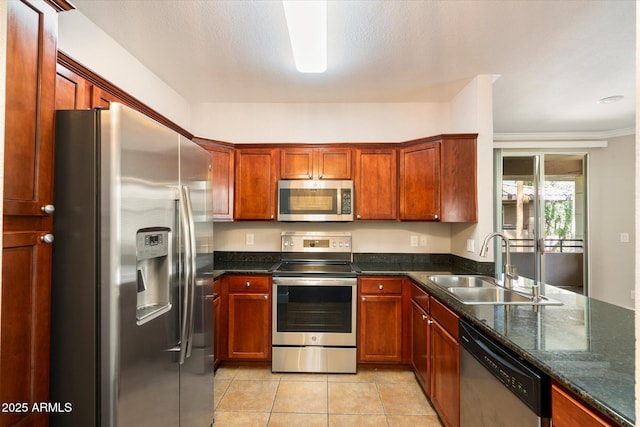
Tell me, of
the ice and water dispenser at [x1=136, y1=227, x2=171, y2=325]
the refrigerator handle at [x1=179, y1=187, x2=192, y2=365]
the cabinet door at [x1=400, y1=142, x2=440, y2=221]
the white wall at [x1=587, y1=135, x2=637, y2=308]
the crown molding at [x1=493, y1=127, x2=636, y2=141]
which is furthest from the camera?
the crown molding at [x1=493, y1=127, x2=636, y2=141]

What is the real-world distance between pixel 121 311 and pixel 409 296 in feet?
7.23

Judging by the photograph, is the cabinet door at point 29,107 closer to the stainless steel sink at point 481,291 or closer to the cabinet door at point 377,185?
the stainless steel sink at point 481,291

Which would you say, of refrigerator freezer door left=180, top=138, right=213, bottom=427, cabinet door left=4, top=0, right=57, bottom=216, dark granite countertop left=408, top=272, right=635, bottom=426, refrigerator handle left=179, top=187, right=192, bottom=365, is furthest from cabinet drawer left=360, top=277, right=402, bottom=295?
cabinet door left=4, top=0, right=57, bottom=216

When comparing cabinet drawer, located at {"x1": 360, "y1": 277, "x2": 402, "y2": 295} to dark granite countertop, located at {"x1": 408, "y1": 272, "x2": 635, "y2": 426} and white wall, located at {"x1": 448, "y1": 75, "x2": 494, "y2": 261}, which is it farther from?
dark granite countertop, located at {"x1": 408, "y1": 272, "x2": 635, "y2": 426}

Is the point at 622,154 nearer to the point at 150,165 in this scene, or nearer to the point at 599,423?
the point at 599,423

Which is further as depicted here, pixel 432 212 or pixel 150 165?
pixel 432 212

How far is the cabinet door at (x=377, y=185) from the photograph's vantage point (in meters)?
2.99

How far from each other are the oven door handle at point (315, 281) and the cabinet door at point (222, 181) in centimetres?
86

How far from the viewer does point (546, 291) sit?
6.64 ft

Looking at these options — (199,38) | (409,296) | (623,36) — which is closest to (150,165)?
(199,38)

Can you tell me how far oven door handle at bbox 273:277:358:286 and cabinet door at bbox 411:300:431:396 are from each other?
22.7 inches

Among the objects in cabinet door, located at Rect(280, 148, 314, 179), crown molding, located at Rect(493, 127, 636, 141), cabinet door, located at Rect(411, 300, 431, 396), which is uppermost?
crown molding, located at Rect(493, 127, 636, 141)

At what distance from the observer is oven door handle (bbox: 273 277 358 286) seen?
2672 mm

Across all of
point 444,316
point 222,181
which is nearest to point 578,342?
point 444,316
